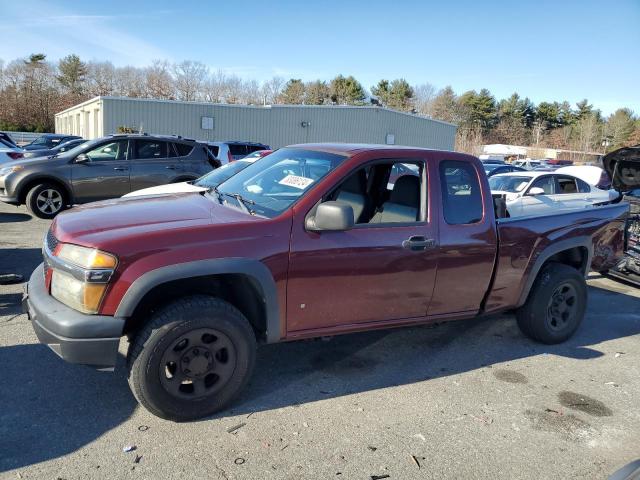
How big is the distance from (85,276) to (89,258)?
0.11 metres

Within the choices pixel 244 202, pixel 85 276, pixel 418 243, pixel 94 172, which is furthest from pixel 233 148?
pixel 85 276

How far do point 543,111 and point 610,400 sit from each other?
303ft

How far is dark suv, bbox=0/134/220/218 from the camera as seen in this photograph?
955cm

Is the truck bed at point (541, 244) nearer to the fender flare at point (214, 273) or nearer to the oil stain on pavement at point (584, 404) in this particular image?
the oil stain on pavement at point (584, 404)

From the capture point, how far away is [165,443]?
2.97 meters

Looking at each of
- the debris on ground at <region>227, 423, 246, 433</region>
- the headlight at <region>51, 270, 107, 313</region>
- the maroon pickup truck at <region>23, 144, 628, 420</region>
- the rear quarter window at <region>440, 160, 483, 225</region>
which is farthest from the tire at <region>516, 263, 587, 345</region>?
the headlight at <region>51, 270, 107, 313</region>

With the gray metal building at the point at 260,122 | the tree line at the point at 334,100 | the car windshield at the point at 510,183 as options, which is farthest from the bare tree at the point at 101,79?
the car windshield at the point at 510,183

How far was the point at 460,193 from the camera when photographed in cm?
412

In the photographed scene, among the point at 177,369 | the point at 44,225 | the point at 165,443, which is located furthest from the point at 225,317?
the point at 44,225

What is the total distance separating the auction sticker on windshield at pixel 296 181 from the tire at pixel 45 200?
7616 mm

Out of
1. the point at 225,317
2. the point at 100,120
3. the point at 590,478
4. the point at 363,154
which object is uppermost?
the point at 100,120

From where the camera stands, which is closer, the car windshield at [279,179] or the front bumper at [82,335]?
the front bumper at [82,335]

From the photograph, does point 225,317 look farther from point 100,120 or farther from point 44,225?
point 100,120

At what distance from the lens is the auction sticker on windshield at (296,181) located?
360cm
